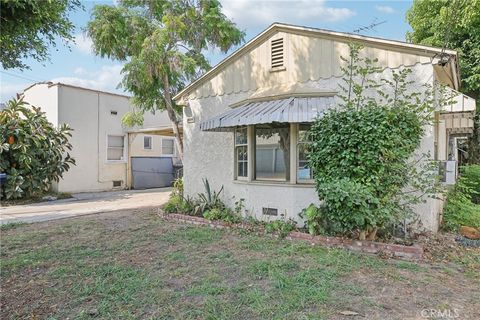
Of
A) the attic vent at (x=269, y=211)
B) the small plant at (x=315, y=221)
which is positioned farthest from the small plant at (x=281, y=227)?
the small plant at (x=315, y=221)

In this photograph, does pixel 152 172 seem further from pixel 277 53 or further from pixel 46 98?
pixel 277 53

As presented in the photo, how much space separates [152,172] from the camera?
19.2 metres

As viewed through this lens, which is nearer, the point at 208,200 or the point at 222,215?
the point at 222,215

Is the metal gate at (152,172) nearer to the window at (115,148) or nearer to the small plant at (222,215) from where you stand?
the window at (115,148)

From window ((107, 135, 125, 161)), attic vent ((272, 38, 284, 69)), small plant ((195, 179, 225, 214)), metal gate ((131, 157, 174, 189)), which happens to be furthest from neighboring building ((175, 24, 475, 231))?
metal gate ((131, 157, 174, 189))

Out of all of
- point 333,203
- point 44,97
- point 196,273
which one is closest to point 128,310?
point 196,273

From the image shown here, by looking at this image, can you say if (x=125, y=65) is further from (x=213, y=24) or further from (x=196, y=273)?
(x=196, y=273)

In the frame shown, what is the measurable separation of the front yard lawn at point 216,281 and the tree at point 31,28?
3.66 metres

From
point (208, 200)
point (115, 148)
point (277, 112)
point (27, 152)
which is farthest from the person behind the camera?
point (115, 148)

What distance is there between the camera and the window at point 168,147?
2053 cm

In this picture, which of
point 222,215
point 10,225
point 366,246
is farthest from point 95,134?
point 366,246

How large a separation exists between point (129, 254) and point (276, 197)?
364cm

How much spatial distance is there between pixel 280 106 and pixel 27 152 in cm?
1080

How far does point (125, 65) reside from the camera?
12203mm
